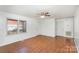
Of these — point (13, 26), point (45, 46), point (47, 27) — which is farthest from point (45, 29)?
point (13, 26)

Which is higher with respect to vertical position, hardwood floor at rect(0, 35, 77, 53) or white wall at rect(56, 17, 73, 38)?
white wall at rect(56, 17, 73, 38)

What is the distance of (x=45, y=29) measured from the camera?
2.21 metres

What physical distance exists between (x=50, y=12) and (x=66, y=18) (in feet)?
1.41

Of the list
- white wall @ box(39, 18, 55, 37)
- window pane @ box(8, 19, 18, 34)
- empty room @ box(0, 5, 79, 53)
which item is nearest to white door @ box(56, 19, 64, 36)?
empty room @ box(0, 5, 79, 53)

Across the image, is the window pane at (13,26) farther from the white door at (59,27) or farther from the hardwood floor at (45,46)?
the white door at (59,27)

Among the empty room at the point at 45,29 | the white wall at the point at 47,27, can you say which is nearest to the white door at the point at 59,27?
the empty room at the point at 45,29

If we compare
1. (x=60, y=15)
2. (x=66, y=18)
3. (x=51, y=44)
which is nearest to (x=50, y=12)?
(x=60, y=15)

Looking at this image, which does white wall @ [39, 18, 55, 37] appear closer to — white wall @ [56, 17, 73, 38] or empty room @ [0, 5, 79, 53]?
empty room @ [0, 5, 79, 53]

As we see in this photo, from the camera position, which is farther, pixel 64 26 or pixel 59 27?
pixel 59 27

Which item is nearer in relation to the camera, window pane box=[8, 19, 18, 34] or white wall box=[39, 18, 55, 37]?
window pane box=[8, 19, 18, 34]

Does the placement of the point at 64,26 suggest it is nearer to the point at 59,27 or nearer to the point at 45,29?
the point at 59,27

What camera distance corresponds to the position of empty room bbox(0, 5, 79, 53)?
72.2 inches

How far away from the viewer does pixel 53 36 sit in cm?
230

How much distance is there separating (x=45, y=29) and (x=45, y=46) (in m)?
0.55
